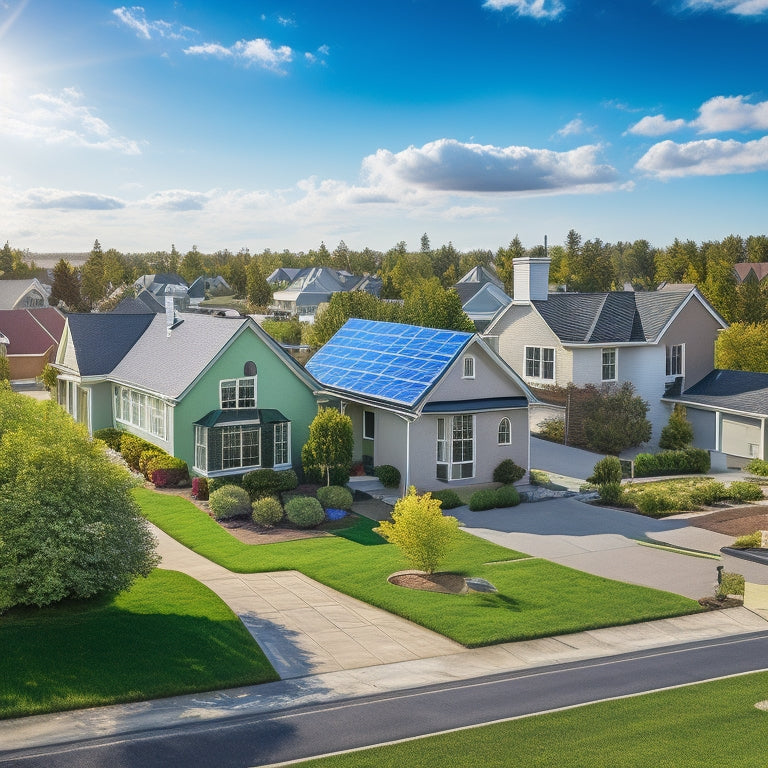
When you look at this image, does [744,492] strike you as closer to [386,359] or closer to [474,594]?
[386,359]

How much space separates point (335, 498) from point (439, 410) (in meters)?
4.87

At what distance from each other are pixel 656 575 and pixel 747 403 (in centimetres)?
1952

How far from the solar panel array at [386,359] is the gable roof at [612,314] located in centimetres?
1041

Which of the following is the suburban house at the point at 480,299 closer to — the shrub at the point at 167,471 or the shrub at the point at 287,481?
the shrub at the point at 167,471

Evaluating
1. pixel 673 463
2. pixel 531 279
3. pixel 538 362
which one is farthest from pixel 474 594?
pixel 531 279

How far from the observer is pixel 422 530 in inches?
851

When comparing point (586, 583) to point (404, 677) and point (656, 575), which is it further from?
point (404, 677)

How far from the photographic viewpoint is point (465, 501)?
30688 mm

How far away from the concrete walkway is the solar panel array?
10.3 metres

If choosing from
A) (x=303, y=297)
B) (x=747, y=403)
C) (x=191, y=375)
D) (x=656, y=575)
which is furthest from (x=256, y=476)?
(x=303, y=297)

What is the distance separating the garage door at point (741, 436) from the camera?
39.2 metres

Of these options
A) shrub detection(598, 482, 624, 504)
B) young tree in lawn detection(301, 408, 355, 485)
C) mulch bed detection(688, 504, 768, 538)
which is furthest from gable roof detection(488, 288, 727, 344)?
young tree in lawn detection(301, 408, 355, 485)

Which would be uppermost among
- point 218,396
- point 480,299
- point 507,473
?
point 480,299

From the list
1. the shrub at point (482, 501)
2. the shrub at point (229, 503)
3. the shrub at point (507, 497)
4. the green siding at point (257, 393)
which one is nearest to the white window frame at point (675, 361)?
the shrub at point (507, 497)
